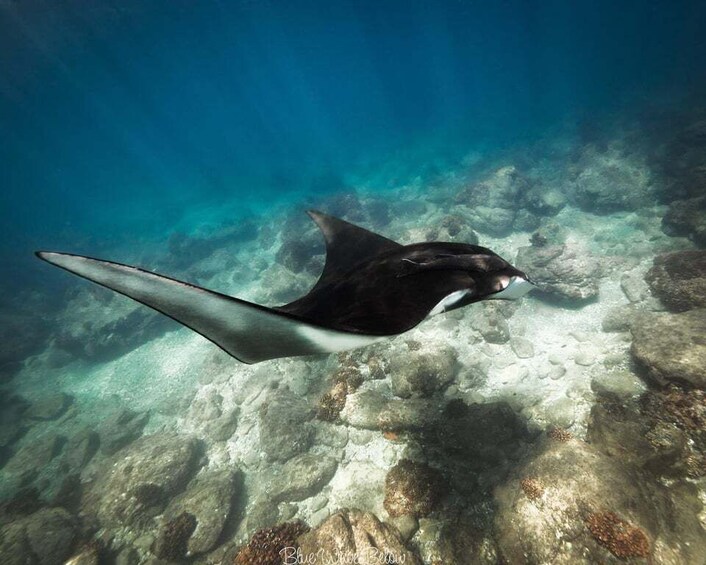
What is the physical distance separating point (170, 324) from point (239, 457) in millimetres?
9494

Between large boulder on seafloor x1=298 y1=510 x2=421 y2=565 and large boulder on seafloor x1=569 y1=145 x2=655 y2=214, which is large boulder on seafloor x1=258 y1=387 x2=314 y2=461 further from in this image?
large boulder on seafloor x1=569 y1=145 x2=655 y2=214

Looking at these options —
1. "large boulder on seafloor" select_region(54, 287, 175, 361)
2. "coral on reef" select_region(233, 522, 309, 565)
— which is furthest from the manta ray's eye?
"large boulder on seafloor" select_region(54, 287, 175, 361)

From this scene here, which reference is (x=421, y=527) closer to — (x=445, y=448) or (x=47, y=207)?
(x=445, y=448)

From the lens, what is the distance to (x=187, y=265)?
66.6 feet

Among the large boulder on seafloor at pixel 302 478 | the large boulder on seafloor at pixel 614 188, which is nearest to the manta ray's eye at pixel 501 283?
the large boulder on seafloor at pixel 302 478

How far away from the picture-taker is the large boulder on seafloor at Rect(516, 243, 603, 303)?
8.38 m

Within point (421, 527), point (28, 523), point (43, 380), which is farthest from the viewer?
point (43, 380)

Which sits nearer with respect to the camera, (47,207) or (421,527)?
(421,527)

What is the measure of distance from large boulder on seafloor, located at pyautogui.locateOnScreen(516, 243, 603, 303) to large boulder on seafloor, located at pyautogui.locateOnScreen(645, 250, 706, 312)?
3.98ft

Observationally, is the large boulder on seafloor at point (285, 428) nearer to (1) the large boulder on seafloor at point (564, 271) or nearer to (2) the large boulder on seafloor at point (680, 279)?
(1) the large boulder on seafloor at point (564, 271)

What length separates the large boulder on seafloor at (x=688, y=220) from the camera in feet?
29.5

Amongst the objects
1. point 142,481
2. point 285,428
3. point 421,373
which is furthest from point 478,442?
point 142,481

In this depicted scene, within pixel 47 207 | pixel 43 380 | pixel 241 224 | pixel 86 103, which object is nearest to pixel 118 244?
pixel 241 224

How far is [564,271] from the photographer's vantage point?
8.84 metres
